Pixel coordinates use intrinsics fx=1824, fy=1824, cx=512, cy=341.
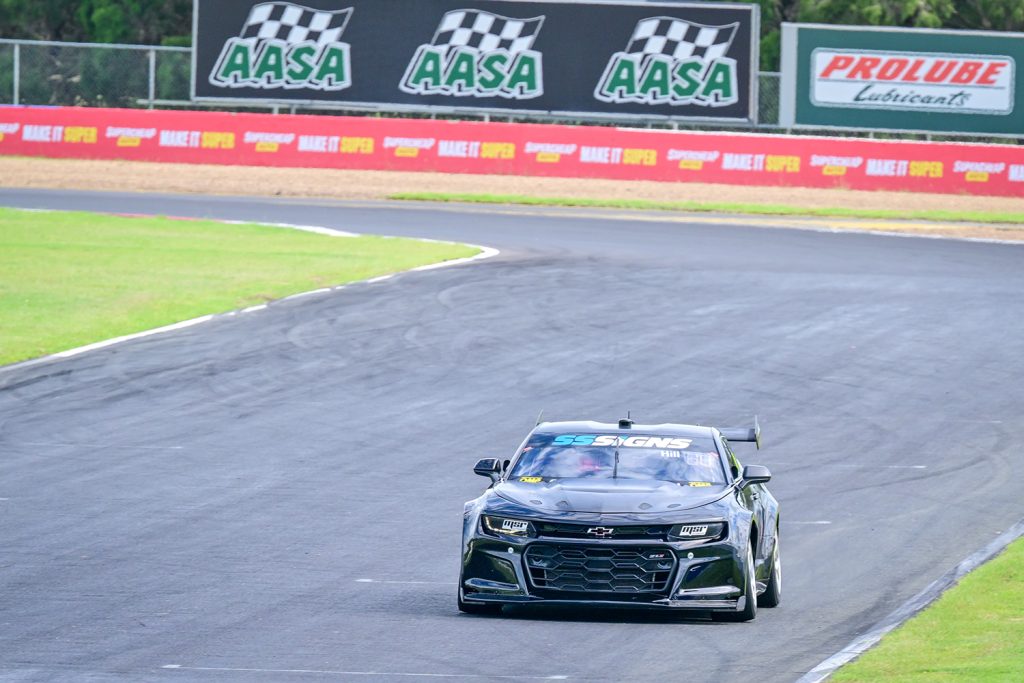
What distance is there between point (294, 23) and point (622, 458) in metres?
37.4

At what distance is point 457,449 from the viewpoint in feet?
55.5

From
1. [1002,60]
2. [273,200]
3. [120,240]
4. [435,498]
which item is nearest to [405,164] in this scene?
[273,200]

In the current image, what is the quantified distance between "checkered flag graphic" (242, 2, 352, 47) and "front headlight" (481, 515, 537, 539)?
37729mm

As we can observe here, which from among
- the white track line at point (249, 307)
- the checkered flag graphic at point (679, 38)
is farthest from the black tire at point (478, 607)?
the checkered flag graphic at point (679, 38)

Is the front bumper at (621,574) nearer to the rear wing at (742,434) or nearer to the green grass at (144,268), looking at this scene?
the rear wing at (742,434)

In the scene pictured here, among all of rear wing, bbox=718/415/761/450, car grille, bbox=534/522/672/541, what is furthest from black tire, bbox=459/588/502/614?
rear wing, bbox=718/415/761/450

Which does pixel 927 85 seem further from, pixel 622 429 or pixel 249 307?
pixel 622 429

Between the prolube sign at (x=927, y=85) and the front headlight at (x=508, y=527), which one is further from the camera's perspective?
the prolube sign at (x=927, y=85)

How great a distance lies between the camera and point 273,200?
42531 millimetres

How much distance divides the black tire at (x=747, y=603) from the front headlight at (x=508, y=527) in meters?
1.24

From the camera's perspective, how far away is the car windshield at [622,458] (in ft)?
37.7

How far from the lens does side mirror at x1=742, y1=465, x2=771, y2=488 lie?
11.2 meters

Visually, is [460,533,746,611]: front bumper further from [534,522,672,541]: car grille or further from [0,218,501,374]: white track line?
[0,218,501,374]: white track line

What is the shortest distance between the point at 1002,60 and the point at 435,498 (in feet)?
112
